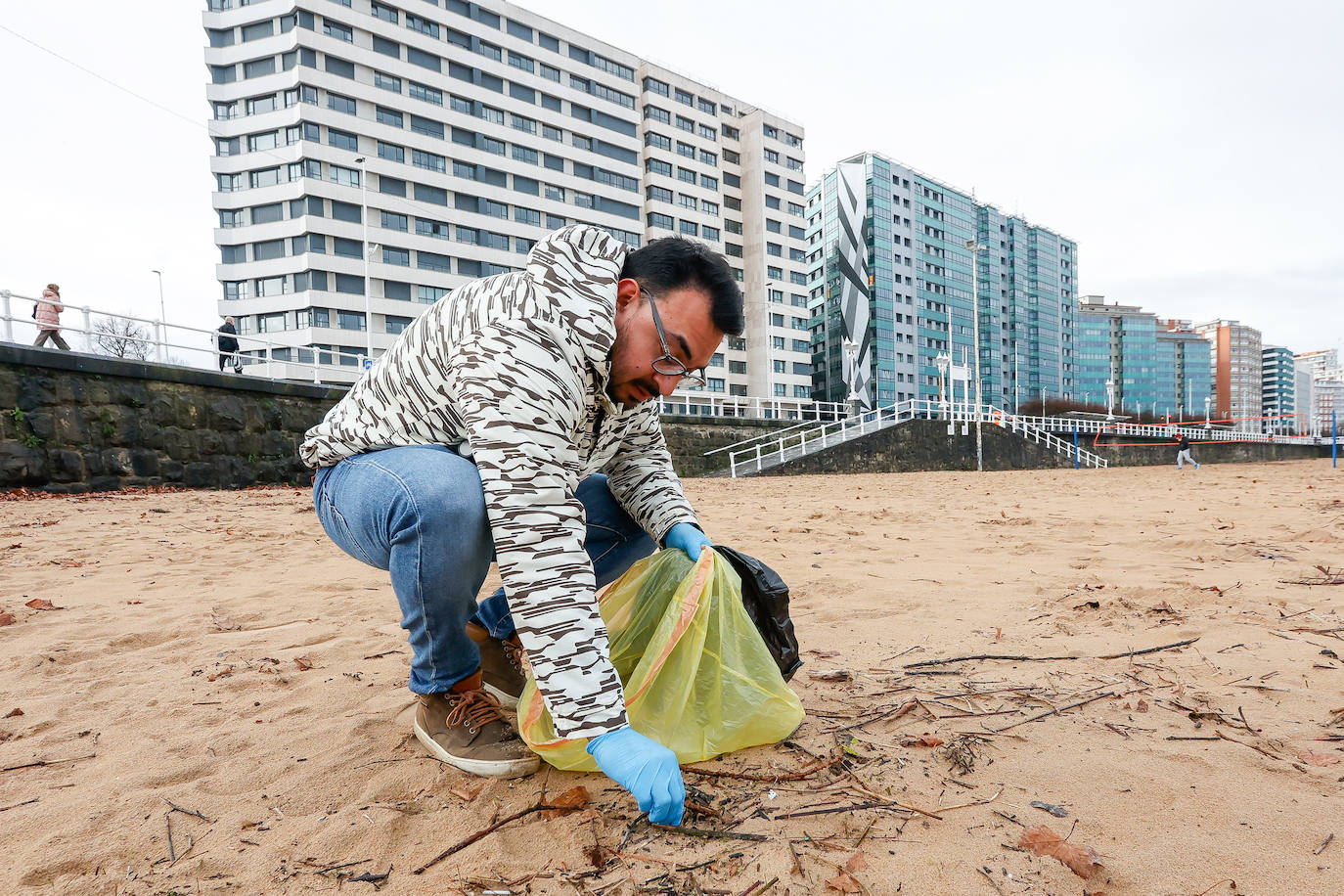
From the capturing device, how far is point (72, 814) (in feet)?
4.46

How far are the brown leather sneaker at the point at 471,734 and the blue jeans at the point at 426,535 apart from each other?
1.7 inches

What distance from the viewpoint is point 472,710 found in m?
1.64

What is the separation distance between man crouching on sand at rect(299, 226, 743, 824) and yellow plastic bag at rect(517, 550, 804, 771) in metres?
0.17

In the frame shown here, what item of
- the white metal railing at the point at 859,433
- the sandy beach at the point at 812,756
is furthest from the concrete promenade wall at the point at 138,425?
the white metal railing at the point at 859,433

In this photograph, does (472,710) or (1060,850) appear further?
(472,710)

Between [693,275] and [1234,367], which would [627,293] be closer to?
[693,275]

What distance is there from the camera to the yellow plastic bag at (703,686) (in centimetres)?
150

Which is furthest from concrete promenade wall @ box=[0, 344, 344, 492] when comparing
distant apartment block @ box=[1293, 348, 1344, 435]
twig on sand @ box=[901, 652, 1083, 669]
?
distant apartment block @ box=[1293, 348, 1344, 435]

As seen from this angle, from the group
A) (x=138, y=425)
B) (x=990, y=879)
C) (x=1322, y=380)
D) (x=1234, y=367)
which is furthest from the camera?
(x=1322, y=380)

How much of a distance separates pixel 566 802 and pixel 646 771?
29 cm

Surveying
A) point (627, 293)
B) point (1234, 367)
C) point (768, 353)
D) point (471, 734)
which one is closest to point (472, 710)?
point (471, 734)

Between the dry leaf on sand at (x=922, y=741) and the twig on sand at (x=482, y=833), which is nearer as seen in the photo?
the twig on sand at (x=482, y=833)

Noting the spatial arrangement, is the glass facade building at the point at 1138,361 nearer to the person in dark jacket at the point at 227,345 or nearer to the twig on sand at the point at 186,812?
the person in dark jacket at the point at 227,345

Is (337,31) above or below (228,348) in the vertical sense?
above
